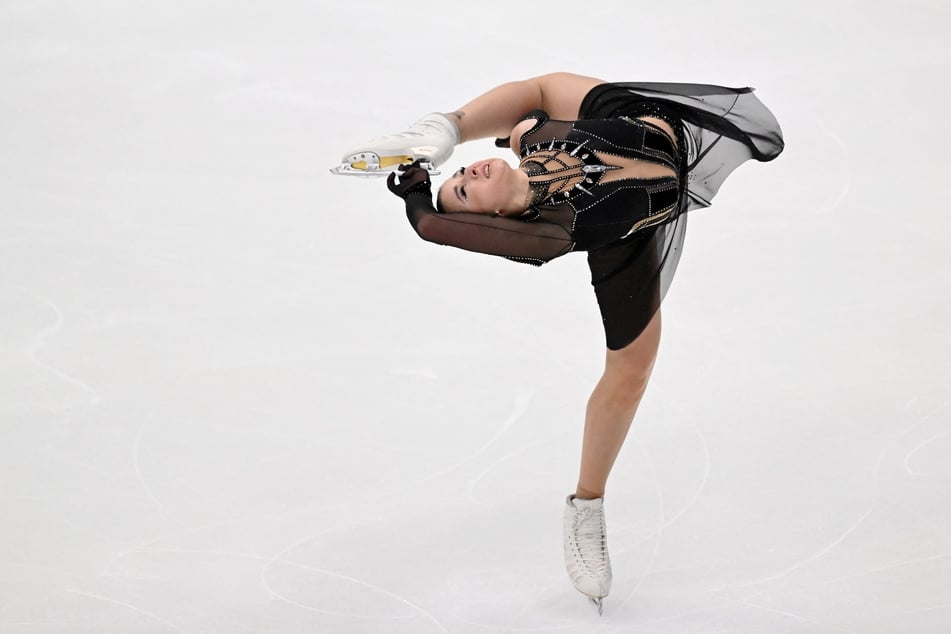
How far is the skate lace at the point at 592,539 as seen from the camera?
3170 millimetres

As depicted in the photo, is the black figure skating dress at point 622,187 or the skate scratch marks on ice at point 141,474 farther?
the skate scratch marks on ice at point 141,474

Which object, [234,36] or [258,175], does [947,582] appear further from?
[234,36]

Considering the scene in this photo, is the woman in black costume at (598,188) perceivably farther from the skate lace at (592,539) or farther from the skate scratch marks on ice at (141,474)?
the skate scratch marks on ice at (141,474)

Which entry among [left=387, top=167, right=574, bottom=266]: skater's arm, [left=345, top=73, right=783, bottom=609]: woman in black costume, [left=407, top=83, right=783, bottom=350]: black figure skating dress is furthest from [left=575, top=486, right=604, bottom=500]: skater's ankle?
[left=387, top=167, right=574, bottom=266]: skater's arm

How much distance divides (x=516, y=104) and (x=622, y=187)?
0.40m

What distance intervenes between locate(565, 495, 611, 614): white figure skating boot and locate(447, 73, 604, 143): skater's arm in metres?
0.95

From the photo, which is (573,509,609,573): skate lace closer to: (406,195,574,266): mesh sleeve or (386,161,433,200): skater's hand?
(406,195,574,266): mesh sleeve

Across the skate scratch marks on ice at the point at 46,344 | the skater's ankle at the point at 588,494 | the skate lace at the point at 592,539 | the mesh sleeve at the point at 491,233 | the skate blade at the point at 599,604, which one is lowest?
the skate blade at the point at 599,604

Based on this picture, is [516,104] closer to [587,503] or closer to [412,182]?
[412,182]

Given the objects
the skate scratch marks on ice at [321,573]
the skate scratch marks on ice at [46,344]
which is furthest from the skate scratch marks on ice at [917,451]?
the skate scratch marks on ice at [46,344]

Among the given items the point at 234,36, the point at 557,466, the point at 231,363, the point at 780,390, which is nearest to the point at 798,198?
the point at 780,390

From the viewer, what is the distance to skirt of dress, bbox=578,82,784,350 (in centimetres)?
304

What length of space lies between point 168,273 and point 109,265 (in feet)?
0.76

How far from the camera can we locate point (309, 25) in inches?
266
